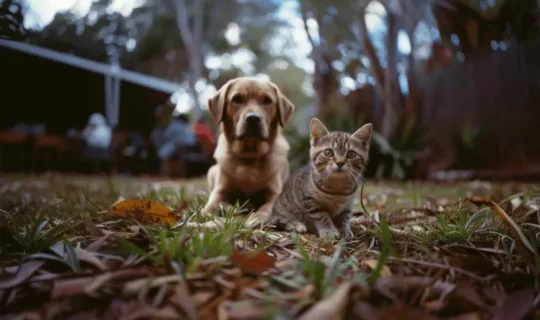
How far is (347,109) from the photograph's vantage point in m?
8.82

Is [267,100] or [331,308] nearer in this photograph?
[331,308]

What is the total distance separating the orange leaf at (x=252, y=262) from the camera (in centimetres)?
135

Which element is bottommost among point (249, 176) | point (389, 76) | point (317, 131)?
point (249, 176)

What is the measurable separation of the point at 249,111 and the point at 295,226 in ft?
3.57

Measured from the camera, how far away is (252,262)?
1369 mm

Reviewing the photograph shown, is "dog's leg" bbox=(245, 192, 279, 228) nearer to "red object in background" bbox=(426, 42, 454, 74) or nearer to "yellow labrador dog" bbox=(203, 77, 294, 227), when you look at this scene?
"yellow labrador dog" bbox=(203, 77, 294, 227)

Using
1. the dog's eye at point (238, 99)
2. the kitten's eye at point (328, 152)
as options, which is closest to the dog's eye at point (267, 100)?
the dog's eye at point (238, 99)

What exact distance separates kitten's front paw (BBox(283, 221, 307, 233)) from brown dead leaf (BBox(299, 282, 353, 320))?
3.97 feet

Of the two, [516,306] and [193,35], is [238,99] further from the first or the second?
[193,35]

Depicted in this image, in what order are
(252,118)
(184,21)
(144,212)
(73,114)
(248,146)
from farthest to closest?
(184,21), (73,114), (248,146), (252,118), (144,212)

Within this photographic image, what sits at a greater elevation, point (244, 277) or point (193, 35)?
point (193, 35)

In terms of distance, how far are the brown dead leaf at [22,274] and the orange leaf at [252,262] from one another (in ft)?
2.31

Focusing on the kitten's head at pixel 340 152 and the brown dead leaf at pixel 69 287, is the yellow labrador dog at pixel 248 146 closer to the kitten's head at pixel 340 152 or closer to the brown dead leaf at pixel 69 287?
the kitten's head at pixel 340 152

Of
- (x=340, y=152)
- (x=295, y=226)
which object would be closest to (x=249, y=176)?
(x=295, y=226)
